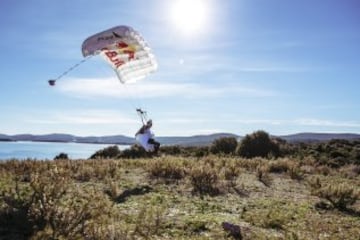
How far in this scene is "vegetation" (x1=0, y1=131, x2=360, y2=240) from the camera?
26.8 ft

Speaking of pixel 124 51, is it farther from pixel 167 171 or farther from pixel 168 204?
pixel 168 204

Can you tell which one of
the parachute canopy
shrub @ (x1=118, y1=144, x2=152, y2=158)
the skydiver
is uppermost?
the parachute canopy

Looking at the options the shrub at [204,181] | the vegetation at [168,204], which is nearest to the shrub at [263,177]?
the vegetation at [168,204]

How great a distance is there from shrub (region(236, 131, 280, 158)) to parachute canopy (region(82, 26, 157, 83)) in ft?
70.1

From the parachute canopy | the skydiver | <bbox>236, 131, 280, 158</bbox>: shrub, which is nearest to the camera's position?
the parachute canopy

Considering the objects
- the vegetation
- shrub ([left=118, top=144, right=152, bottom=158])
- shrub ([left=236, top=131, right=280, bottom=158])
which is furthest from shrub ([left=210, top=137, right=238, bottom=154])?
the vegetation

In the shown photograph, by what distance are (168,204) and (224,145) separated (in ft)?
94.1

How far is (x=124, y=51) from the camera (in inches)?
605

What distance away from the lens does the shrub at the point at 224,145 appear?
39.5 metres

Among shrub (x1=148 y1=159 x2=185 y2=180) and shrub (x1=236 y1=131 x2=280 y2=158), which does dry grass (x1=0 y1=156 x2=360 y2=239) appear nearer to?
shrub (x1=148 y1=159 x2=185 y2=180)

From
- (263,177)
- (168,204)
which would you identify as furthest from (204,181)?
(263,177)

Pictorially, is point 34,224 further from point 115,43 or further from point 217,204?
point 115,43

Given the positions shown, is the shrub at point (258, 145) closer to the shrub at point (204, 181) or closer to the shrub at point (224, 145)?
the shrub at point (224, 145)

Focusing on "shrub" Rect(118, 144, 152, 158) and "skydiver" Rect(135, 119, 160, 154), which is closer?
"skydiver" Rect(135, 119, 160, 154)
